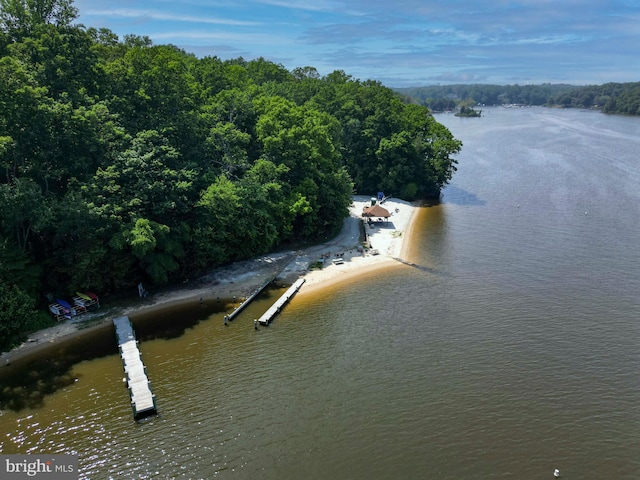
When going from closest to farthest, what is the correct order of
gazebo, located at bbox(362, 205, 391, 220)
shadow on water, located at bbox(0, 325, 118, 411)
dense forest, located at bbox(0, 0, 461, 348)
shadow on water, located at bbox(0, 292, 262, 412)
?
shadow on water, located at bbox(0, 325, 118, 411) < shadow on water, located at bbox(0, 292, 262, 412) < dense forest, located at bbox(0, 0, 461, 348) < gazebo, located at bbox(362, 205, 391, 220)

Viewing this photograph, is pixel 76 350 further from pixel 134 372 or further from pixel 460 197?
pixel 460 197

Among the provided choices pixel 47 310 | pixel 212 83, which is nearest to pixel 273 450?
pixel 47 310

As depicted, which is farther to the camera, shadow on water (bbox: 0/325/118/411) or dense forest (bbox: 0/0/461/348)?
dense forest (bbox: 0/0/461/348)

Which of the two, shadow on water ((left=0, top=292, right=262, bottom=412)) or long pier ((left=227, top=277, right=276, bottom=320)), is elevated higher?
long pier ((left=227, top=277, right=276, bottom=320))

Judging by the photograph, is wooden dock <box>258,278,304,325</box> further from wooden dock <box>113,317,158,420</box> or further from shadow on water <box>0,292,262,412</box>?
wooden dock <box>113,317,158,420</box>

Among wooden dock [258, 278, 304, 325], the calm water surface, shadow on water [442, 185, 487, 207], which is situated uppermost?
shadow on water [442, 185, 487, 207]

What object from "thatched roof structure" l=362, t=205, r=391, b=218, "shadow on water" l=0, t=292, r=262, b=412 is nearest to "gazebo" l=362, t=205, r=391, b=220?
"thatched roof structure" l=362, t=205, r=391, b=218
